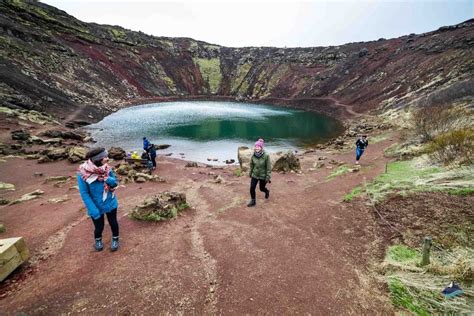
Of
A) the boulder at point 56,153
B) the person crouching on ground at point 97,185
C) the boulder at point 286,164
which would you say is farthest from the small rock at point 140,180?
the boulder at point 56,153

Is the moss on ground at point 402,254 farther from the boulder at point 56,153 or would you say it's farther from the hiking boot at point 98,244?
the boulder at point 56,153

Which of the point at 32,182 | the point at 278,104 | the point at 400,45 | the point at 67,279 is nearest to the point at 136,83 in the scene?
the point at 278,104

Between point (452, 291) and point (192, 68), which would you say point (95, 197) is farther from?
point (192, 68)

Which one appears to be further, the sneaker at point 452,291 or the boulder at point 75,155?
the boulder at point 75,155

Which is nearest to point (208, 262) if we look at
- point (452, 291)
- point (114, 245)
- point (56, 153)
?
point (114, 245)

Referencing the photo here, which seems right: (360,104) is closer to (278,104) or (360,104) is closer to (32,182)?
(278,104)

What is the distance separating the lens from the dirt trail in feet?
16.2

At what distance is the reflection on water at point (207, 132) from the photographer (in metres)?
31.1

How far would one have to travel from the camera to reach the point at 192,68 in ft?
329

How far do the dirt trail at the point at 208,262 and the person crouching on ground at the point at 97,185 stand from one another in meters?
1.15

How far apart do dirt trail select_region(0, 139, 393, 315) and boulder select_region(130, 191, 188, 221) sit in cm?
33

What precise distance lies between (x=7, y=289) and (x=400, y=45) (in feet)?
290

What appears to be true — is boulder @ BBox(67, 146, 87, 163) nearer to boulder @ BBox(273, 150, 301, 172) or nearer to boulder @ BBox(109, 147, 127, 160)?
boulder @ BBox(109, 147, 127, 160)

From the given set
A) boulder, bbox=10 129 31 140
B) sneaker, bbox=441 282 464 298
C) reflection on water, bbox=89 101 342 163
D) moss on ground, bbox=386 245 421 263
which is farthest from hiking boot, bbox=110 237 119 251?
boulder, bbox=10 129 31 140
